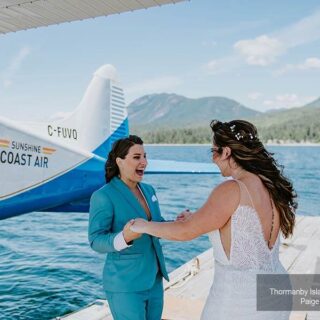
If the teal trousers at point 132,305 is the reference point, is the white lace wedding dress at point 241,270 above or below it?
above

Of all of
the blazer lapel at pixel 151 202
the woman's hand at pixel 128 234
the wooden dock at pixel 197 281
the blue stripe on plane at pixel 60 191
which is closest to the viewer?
the woman's hand at pixel 128 234

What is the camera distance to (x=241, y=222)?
122 cm

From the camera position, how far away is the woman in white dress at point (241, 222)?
1.21 meters

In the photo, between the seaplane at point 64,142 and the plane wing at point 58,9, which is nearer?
the seaplane at point 64,142

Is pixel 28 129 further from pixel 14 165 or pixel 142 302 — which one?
pixel 142 302

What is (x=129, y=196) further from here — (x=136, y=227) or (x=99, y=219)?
(x=136, y=227)

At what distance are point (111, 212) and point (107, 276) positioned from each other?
24cm

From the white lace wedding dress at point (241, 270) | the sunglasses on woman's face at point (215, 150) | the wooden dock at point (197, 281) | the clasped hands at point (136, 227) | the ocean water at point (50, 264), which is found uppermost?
the sunglasses on woman's face at point (215, 150)

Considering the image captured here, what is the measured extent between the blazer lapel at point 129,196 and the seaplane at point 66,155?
2.68 meters

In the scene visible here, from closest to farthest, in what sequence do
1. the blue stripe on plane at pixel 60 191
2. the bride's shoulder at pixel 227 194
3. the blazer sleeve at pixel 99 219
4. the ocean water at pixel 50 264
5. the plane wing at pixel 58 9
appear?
the bride's shoulder at pixel 227 194 → the blazer sleeve at pixel 99 219 → the blue stripe on plane at pixel 60 191 → the ocean water at pixel 50 264 → the plane wing at pixel 58 9

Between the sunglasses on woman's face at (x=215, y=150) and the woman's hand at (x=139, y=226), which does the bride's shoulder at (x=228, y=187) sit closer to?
the sunglasses on woman's face at (x=215, y=150)

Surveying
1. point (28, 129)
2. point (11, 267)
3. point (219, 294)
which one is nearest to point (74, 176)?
point (28, 129)

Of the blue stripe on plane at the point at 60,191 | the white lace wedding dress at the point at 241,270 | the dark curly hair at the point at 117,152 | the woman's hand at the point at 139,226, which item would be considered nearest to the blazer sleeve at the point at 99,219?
the dark curly hair at the point at 117,152

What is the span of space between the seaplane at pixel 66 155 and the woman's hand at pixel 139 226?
3.05 meters
